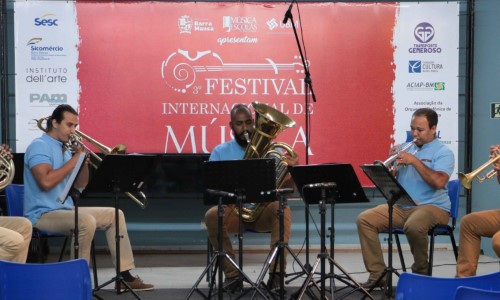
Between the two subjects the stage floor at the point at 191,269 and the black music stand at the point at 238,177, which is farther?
the stage floor at the point at 191,269

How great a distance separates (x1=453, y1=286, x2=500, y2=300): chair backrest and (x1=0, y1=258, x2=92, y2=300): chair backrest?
1.45 metres

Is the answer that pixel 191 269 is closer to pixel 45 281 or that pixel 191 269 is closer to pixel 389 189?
pixel 389 189

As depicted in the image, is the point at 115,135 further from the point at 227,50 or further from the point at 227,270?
the point at 227,270

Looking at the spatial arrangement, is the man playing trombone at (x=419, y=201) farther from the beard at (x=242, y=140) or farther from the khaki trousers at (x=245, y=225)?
the beard at (x=242, y=140)

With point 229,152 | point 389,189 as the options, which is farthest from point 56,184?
point 389,189

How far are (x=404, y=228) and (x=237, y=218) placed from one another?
132cm

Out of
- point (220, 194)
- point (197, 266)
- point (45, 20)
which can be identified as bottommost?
point (197, 266)

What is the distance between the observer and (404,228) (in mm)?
5664

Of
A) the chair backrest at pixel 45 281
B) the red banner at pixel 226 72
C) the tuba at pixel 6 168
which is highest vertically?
the red banner at pixel 226 72

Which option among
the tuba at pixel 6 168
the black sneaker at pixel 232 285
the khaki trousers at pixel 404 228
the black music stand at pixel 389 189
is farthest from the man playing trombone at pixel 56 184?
the black music stand at pixel 389 189

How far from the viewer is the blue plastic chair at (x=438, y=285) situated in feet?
8.79

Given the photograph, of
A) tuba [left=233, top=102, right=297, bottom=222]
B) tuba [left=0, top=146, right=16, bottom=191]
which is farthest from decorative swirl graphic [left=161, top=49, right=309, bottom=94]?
tuba [left=0, top=146, right=16, bottom=191]

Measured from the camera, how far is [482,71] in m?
7.72

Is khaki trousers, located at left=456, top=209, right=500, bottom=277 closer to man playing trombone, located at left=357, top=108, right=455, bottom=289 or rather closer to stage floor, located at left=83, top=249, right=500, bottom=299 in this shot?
man playing trombone, located at left=357, top=108, right=455, bottom=289
